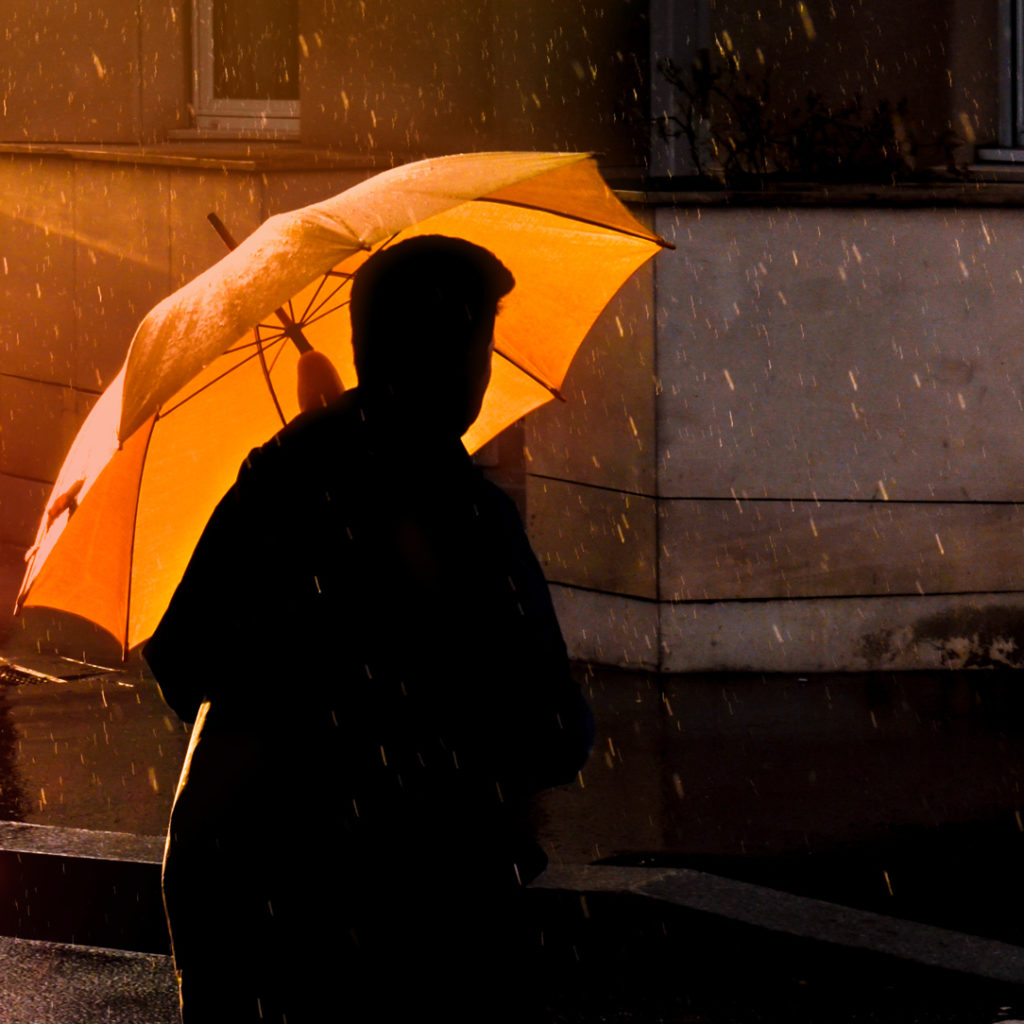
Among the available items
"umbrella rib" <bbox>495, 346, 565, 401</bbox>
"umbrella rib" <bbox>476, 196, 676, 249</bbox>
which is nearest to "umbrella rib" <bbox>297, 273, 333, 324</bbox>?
"umbrella rib" <bbox>476, 196, 676, 249</bbox>

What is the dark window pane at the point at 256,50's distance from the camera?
493 inches

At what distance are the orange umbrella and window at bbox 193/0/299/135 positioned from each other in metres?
8.64

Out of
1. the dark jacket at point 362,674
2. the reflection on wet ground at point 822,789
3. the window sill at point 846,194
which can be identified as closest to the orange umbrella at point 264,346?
the dark jacket at point 362,674

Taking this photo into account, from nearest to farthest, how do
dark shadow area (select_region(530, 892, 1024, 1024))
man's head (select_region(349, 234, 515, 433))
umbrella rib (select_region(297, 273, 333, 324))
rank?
1. man's head (select_region(349, 234, 515, 433))
2. umbrella rib (select_region(297, 273, 333, 324))
3. dark shadow area (select_region(530, 892, 1024, 1024))

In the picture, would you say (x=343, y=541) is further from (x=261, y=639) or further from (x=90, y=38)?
(x=90, y=38)

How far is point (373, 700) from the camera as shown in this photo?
241 centimetres

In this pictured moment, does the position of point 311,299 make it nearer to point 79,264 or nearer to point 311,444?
point 311,444

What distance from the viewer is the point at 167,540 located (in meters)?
3.48

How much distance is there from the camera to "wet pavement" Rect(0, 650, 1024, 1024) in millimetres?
4770

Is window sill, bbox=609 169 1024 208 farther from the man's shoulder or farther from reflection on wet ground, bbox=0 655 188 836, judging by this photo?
the man's shoulder

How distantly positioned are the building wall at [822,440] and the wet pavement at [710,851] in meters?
0.27

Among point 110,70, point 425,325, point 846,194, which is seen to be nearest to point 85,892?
point 425,325


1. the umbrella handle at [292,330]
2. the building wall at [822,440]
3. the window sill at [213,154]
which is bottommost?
the building wall at [822,440]

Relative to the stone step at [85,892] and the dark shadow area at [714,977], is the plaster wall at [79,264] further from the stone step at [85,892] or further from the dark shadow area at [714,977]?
the dark shadow area at [714,977]
